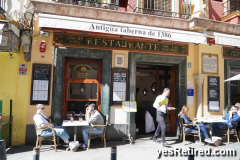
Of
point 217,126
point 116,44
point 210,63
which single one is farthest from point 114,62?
point 217,126

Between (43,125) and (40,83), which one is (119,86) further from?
(43,125)

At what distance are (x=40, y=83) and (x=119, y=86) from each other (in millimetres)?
2503

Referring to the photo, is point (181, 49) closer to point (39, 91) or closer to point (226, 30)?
point (226, 30)

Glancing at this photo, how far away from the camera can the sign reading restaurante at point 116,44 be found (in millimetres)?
6133

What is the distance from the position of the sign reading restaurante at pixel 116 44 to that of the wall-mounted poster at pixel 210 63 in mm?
769

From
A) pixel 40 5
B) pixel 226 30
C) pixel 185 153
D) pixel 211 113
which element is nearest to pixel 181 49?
pixel 226 30

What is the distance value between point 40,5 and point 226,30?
6347 millimetres

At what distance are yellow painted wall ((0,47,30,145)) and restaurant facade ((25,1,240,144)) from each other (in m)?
0.20

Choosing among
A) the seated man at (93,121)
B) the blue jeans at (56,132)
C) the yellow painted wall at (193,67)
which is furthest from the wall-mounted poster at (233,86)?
the blue jeans at (56,132)

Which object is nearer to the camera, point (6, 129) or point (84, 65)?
point (6, 129)

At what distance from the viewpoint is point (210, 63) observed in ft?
23.9

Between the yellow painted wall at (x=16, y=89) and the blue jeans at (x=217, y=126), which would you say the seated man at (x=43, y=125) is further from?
the blue jeans at (x=217, y=126)

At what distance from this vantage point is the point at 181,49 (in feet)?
23.4

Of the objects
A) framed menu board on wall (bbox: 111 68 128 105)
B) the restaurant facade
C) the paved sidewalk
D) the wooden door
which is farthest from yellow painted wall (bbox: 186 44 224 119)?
the wooden door
